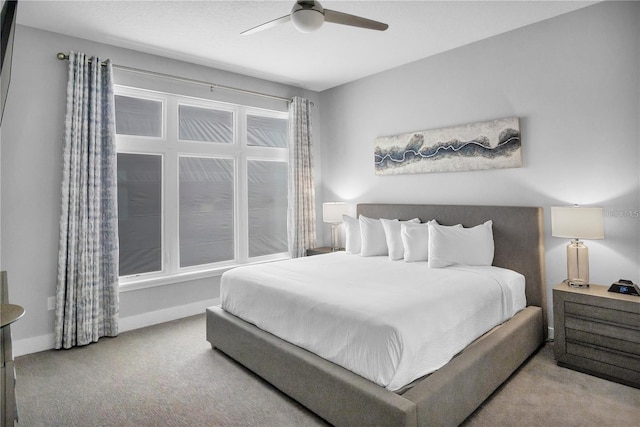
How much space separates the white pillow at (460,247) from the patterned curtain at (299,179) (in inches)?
82.3

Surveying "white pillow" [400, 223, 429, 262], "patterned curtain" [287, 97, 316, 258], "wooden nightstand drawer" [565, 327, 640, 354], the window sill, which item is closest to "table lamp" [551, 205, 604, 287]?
"wooden nightstand drawer" [565, 327, 640, 354]

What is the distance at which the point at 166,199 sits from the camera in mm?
4008

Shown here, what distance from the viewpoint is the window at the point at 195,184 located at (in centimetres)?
383

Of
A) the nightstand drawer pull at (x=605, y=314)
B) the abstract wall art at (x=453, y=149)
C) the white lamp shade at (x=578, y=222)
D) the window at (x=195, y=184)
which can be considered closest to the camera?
the nightstand drawer pull at (x=605, y=314)

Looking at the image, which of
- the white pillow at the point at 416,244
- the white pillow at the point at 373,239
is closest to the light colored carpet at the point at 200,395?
the white pillow at the point at 416,244

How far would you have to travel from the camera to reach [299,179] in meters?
4.96

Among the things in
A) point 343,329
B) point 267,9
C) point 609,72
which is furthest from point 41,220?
point 609,72

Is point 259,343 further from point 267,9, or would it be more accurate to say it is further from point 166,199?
point 267,9

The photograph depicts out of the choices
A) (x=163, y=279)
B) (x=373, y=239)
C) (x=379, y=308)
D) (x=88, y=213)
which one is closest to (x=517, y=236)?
(x=373, y=239)

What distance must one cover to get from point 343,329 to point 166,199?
2.80 m

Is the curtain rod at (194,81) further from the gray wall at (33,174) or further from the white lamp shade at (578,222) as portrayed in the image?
the white lamp shade at (578,222)

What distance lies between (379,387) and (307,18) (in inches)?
82.9

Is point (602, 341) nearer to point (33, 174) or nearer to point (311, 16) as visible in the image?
point (311, 16)

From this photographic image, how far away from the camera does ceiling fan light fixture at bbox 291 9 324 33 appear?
2129mm
